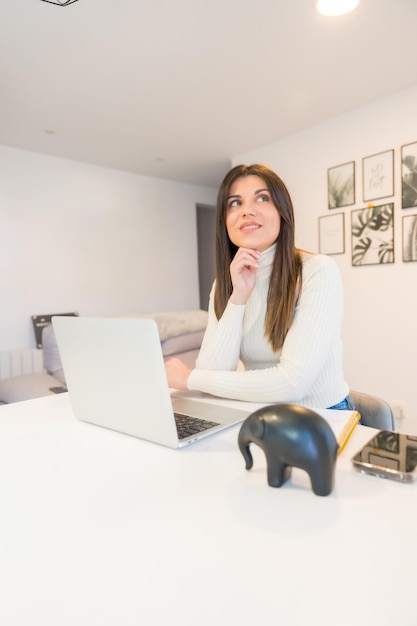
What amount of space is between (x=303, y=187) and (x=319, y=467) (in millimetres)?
2927

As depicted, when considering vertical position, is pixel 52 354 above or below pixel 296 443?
below

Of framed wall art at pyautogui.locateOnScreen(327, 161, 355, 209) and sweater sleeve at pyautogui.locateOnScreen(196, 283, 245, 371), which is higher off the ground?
framed wall art at pyautogui.locateOnScreen(327, 161, 355, 209)

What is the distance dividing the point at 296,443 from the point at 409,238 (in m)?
2.39

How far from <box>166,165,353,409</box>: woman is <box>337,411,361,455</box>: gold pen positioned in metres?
0.17

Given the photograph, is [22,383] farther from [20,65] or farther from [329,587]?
[329,587]

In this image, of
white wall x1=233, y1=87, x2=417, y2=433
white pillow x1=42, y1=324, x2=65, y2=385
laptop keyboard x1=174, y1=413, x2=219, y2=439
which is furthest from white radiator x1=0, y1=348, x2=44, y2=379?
laptop keyboard x1=174, y1=413, x2=219, y2=439

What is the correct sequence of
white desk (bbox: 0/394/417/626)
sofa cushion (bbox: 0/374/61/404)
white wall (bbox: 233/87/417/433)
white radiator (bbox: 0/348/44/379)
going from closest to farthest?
white desk (bbox: 0/394/417/626)
sofa cushion (bbox: 0/374/61/404)
white wall (bbox: 233/87/417/433)
white radiator (bbox: 0/348/44/379)

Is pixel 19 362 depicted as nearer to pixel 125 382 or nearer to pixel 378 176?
pixel 125 382

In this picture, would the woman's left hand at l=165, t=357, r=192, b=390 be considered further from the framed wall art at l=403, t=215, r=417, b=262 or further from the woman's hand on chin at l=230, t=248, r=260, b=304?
the framed wall art at l=403, t=215, r=417, b=262

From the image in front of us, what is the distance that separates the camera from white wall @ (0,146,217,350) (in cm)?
327

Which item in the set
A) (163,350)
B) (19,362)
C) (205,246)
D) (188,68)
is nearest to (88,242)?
(19,362)

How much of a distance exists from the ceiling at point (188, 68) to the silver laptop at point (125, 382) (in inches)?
61.9

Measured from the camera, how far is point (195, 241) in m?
4.60

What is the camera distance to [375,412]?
1.03 m
